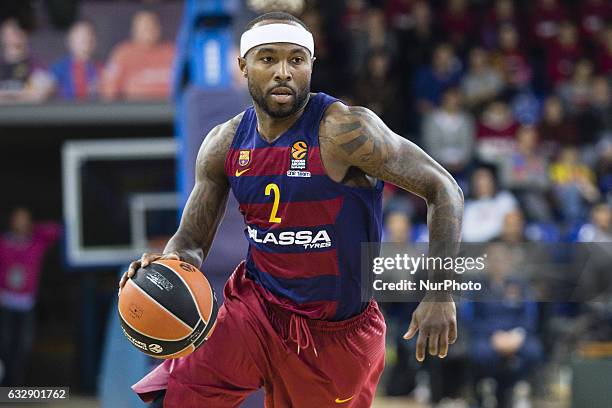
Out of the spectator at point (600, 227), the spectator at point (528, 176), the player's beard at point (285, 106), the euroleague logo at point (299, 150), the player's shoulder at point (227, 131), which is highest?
the player's beard at point (285, 106)

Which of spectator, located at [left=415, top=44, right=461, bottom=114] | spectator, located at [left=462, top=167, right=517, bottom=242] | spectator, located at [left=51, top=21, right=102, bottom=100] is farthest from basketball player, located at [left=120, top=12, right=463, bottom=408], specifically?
spectator, located at [left=415, top=44, right=461, bottom=114]

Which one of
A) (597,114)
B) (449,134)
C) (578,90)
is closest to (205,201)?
(449,134)

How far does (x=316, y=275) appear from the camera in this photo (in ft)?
13.5

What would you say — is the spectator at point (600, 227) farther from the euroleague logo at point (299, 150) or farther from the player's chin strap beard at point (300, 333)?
the euroleague logo at point (299, 150)

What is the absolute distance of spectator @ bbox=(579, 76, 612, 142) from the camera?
11.4 m

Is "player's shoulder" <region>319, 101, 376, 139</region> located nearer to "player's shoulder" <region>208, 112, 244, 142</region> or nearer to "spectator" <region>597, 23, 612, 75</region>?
"player's shoulder" <region>208, 112, 244, 142</region>

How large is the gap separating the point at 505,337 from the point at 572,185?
2694mm

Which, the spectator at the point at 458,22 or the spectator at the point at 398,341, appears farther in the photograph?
the spectator at the point at 458,22

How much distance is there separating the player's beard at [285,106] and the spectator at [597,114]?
7952 millimetres

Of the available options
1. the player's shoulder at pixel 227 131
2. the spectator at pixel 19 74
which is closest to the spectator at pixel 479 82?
the spectator at pixel 19 74

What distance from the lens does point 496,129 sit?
426 inches

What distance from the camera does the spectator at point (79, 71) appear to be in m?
10.3

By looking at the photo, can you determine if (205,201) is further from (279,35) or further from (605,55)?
(605,55)

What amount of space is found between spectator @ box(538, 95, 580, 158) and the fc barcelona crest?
7478mm
